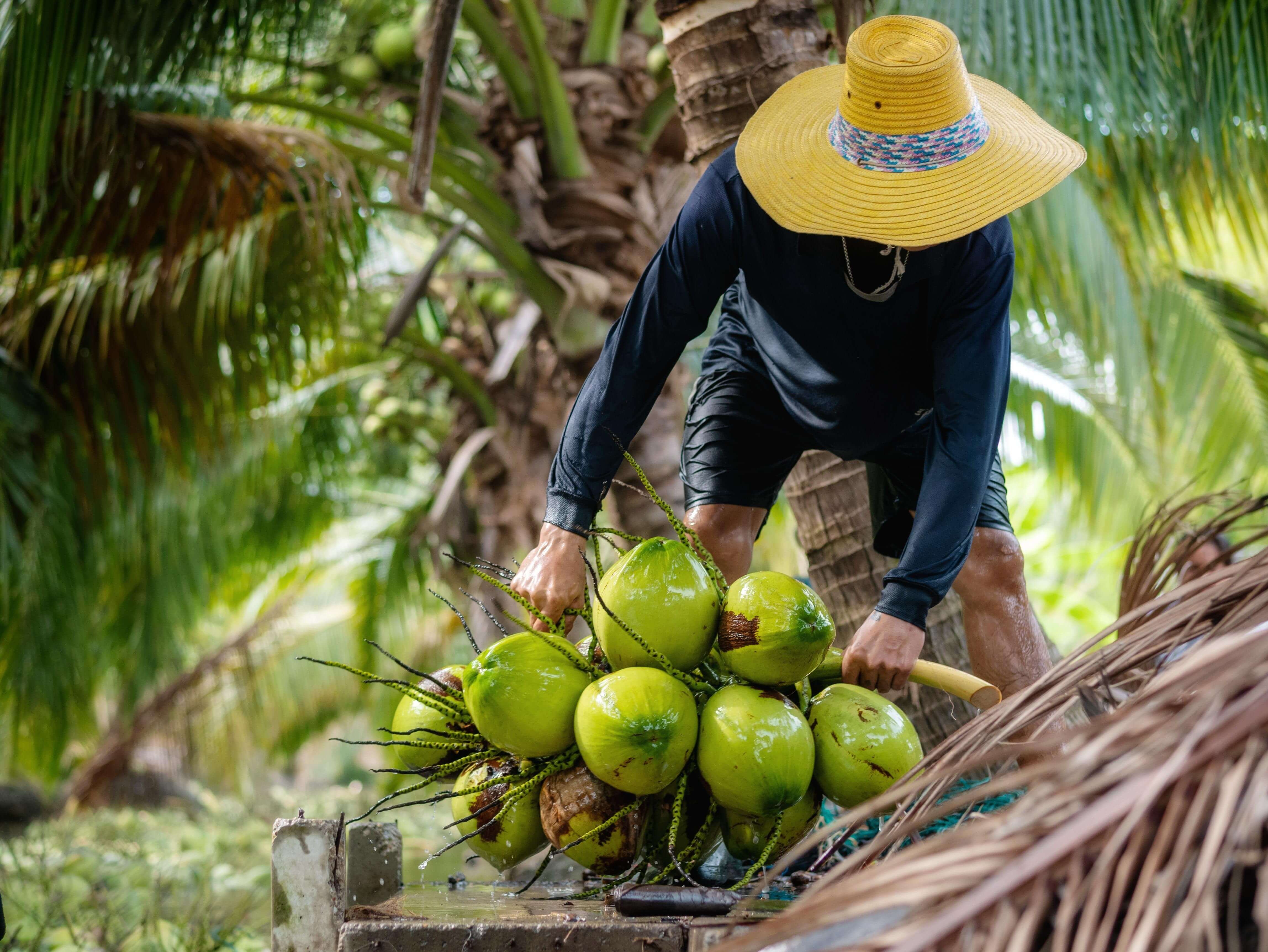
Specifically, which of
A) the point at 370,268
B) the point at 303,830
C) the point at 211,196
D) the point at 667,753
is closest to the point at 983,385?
the point at 667,753

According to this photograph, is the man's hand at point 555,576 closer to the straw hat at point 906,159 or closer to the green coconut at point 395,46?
the straw hat at point 906,159

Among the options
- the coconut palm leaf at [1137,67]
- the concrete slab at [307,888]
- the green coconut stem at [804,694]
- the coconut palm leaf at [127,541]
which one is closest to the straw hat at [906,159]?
the green coconut stem at [804,694]

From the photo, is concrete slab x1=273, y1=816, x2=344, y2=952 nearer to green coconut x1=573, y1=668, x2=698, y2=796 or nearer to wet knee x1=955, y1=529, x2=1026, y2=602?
green coconut x1=573, y1=668, x2=698, y2=796

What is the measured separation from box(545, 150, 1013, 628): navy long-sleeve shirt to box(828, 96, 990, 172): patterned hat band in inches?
5.3

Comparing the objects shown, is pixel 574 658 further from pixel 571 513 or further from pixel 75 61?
pixel 75 61

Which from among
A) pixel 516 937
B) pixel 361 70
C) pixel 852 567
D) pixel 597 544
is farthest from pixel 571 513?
pixel 361 70

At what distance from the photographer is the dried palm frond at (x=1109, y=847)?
75 cm

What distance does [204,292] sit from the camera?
13.9 feet

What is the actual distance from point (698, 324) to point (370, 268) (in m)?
4.02

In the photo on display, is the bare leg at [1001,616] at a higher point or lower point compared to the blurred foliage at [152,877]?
higher

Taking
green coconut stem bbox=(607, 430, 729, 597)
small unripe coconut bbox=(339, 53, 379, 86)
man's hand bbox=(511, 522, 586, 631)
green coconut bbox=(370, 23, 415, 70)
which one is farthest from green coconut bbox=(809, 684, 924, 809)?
small unripe coconut bbox=(339, 53, 379, 86)

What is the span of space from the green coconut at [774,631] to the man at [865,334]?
0.66 ft

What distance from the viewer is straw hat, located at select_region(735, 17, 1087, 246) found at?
1.73 meters

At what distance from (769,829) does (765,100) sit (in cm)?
177
